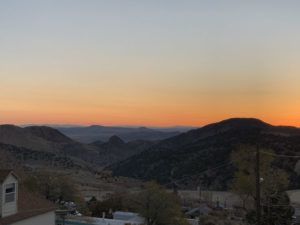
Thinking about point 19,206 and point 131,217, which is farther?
point 131,217

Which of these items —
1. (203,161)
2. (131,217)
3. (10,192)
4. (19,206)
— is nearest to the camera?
(10,192)

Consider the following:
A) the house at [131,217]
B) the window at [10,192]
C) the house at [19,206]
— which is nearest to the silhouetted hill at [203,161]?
the house at [131,217]

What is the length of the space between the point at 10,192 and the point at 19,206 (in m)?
1.91

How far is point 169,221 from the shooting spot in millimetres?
52562

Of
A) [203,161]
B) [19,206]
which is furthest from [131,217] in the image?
[203,161]

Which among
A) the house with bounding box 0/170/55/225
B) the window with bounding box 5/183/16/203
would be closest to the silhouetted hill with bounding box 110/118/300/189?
the house with bounding box 0/170/55/225

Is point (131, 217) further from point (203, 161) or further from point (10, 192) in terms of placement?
point (203, 161)

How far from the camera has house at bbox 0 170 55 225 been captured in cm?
2442

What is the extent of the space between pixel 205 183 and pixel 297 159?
23184 millimetres

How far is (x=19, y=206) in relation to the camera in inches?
1051

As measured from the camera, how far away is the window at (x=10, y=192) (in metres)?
24.8

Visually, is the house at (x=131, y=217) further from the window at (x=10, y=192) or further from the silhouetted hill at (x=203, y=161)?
the silhouetted hill at (x=203, y=161)

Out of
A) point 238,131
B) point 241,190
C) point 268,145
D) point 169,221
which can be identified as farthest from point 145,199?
point 238,131

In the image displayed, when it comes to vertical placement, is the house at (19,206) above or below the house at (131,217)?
above
